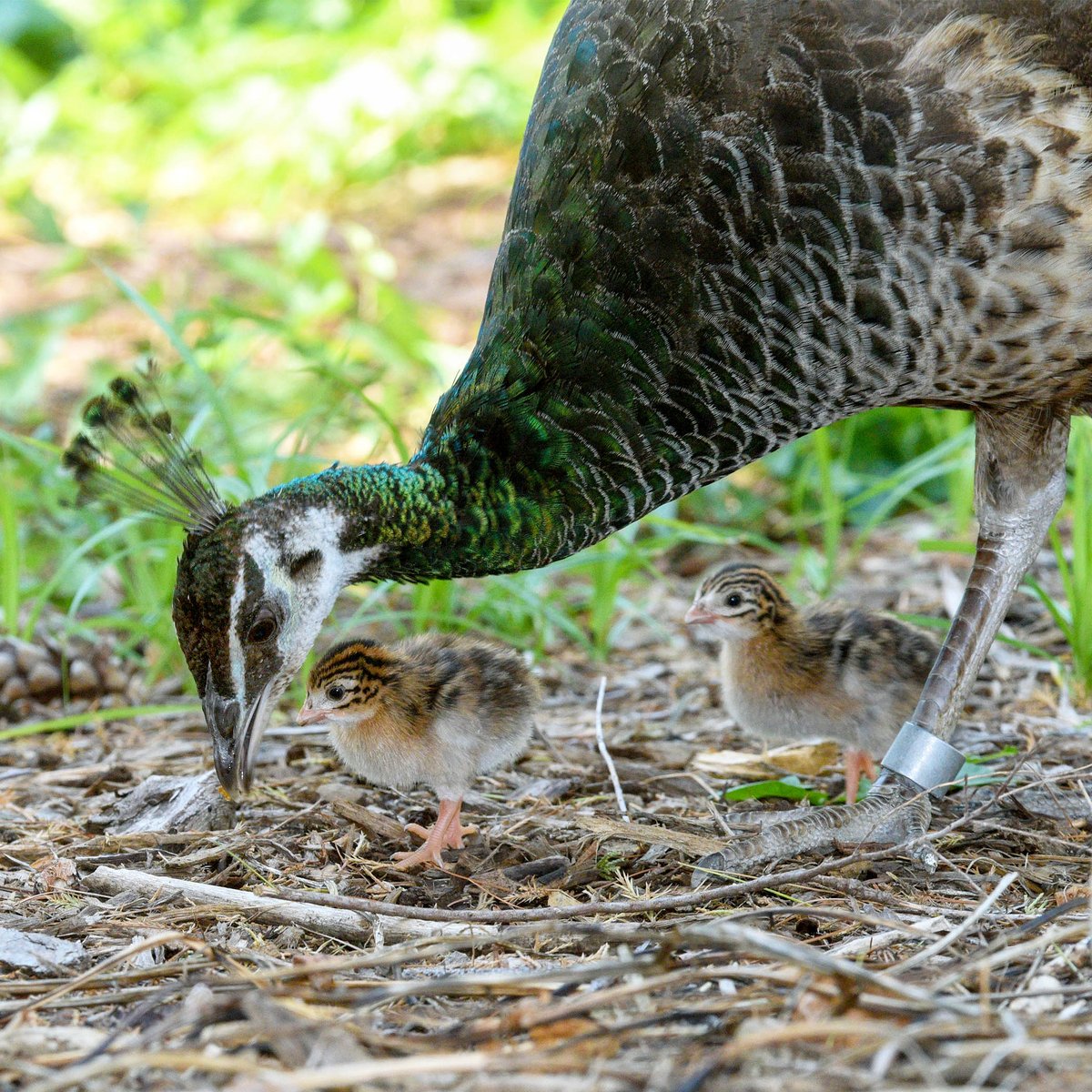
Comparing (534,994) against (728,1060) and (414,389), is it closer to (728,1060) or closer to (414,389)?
(728,1060)

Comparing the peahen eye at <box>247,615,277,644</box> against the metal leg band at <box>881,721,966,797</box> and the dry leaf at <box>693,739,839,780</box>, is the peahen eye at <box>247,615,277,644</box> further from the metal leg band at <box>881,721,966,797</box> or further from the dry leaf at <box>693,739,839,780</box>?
the metal leg band at <box>881,721,966,797</box>

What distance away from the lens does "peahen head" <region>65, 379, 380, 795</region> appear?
11.2 ft

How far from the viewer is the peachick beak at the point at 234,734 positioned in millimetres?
3521

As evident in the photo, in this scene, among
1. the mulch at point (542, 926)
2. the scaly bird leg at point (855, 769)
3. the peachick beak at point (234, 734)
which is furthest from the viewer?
the scaly bird leg at point (855, 769)

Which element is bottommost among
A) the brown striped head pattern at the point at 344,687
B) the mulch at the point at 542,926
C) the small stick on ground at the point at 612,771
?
the mulch at the point at 542,926

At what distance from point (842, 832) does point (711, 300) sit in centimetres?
139

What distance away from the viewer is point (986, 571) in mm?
4234

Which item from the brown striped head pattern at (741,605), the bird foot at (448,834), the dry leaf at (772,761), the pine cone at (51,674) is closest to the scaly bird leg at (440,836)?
the bird foot at (448,834)

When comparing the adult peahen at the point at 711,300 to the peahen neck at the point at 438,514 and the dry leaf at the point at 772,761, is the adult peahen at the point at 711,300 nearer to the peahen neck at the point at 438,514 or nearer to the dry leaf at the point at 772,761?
the peahen neck at the point at 438,514

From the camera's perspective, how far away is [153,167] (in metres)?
12.0

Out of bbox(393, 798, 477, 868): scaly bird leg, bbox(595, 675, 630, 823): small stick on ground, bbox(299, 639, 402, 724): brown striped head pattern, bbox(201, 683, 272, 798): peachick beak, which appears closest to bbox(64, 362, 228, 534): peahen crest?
bbox(201, 683, 272, 798): peachick beak

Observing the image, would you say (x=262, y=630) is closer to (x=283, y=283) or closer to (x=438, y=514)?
(x=438, y=514)

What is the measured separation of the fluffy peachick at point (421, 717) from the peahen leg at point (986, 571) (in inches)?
32.4

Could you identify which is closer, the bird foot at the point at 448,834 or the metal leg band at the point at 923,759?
the bird foot at the point at 448,834
